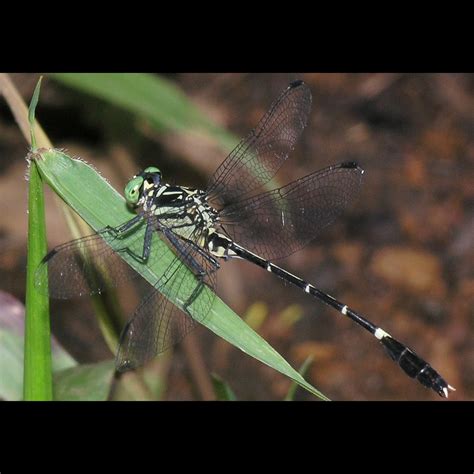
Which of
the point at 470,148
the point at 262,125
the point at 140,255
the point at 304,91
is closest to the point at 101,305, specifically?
the point at 140,255

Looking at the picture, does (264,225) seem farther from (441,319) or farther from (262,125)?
(441,319)

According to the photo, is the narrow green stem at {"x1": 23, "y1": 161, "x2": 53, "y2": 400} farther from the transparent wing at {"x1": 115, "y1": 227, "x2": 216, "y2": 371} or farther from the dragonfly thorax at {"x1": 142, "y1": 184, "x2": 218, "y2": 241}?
the dragonfly thorax at {"x1": 142, "y1": 184, "x2": 218, "y2": 241}

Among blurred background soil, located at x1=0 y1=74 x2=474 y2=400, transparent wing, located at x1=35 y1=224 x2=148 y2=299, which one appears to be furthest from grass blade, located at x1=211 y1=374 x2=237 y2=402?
blurred background soil, located at x1=0 y1=74 x2=474 y2=400

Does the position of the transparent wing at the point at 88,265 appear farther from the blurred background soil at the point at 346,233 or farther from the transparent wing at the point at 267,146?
the blurred background soil at the point at 346,233

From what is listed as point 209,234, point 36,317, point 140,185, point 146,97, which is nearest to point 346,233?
point 146,97

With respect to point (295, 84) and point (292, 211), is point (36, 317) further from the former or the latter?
point (295, 84)

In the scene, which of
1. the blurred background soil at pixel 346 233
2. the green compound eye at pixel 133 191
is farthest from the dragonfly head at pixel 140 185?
the blurred background soil at pixel 346 233

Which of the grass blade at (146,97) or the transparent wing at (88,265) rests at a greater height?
the grass blade at (146,97)

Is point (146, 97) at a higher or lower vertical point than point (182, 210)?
higher
